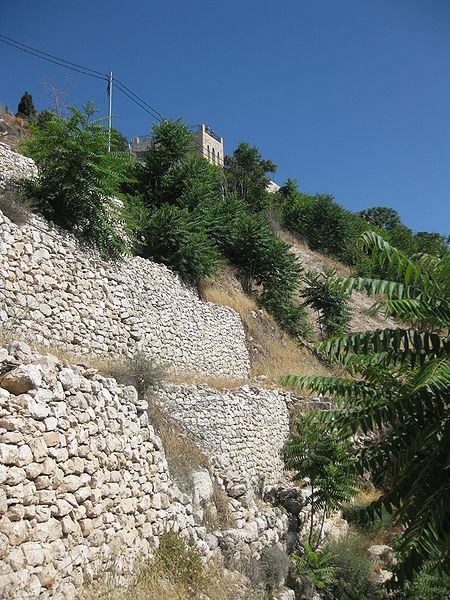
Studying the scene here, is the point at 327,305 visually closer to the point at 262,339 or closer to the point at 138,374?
the point at 262,339

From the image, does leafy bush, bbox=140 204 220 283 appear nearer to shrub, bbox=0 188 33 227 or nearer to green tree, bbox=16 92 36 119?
shrub, bbox=0 188 33 227

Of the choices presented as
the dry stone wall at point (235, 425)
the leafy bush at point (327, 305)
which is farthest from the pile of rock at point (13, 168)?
the leafy bush at point (327, 305)

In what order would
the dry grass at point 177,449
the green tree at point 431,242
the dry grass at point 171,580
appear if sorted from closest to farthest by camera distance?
1. the dry grass at point 171,580
2. the dry grass at point 177,449
3. the green tree at point 431,242

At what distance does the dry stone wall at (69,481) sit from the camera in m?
4.27

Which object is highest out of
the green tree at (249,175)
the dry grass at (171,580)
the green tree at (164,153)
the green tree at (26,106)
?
the green tree at (249,175)

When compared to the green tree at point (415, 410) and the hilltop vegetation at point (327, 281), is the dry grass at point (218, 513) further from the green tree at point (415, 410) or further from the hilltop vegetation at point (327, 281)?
the green tree at point (415, 410)

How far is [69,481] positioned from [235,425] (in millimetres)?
6232

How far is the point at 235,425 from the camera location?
35.6 feet

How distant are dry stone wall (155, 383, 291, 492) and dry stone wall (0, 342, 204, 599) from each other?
3.01 m

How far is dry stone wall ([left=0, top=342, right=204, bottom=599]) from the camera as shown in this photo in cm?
427

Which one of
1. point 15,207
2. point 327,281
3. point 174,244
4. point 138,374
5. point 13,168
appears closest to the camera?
point 327,281

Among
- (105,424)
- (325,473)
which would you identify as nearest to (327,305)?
(325,473)

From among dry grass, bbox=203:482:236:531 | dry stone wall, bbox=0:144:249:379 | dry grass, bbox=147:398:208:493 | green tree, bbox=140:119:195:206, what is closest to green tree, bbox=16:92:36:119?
green tree, bbox=140:119:195:206

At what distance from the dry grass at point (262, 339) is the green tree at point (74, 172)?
558cm
